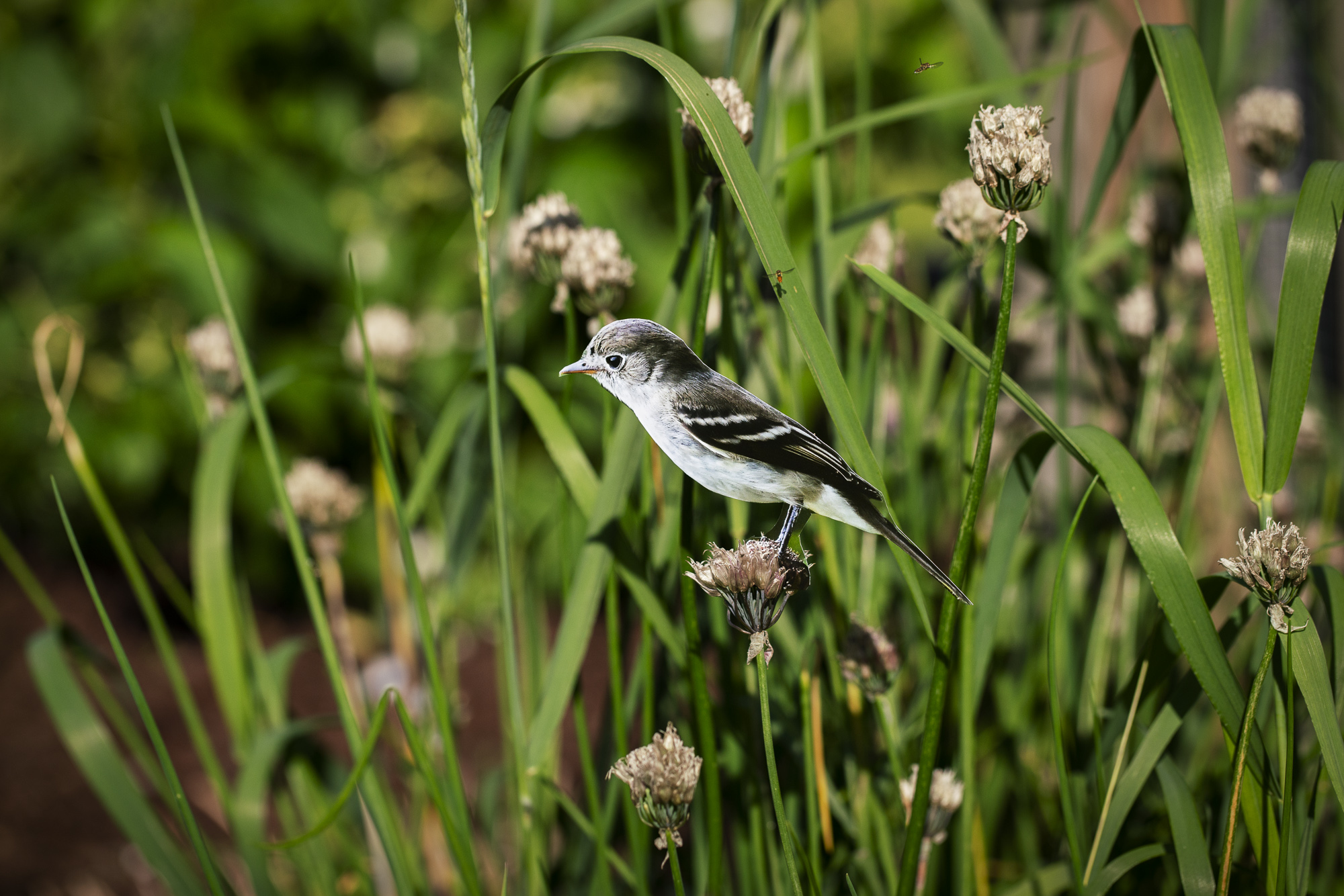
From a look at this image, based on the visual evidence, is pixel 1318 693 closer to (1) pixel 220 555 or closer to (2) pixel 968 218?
(2) pixel 968 218

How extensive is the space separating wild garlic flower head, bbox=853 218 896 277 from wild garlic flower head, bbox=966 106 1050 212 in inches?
14.1

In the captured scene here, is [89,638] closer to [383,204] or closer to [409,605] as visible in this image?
[383,204]

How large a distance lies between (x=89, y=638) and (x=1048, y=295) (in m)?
1.92

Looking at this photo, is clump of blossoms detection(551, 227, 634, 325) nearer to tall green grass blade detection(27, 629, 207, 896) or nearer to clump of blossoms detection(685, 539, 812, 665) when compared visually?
clump of blossoms detection(685, 539, 812, 665)

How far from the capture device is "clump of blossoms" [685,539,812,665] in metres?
0.36

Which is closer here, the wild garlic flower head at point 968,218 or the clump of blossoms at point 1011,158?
the clump of blossoms at point 1011,158

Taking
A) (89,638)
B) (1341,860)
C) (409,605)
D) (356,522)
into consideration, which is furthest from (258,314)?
(1341,860)

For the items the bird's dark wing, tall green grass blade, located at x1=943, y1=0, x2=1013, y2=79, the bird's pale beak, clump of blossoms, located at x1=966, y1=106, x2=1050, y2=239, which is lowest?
the bird's dark wing

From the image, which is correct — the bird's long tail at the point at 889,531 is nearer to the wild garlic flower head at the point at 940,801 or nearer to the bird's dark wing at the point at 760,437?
the bird's dark wing at the point at 760,437

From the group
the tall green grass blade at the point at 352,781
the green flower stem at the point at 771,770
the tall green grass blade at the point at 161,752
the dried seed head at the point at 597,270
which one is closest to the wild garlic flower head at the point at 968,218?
the dried seed head at the point at 597,270

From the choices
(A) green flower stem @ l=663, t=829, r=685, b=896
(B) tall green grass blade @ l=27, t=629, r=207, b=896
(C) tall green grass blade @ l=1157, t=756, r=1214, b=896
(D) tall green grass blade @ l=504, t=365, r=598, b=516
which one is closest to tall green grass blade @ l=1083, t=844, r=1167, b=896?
(C) tall green grass blade @ l=1157, t=756, r=1214, b=896

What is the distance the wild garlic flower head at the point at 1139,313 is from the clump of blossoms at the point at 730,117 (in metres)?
0.55

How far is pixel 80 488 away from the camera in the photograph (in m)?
1.88

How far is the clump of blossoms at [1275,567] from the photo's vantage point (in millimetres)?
379
